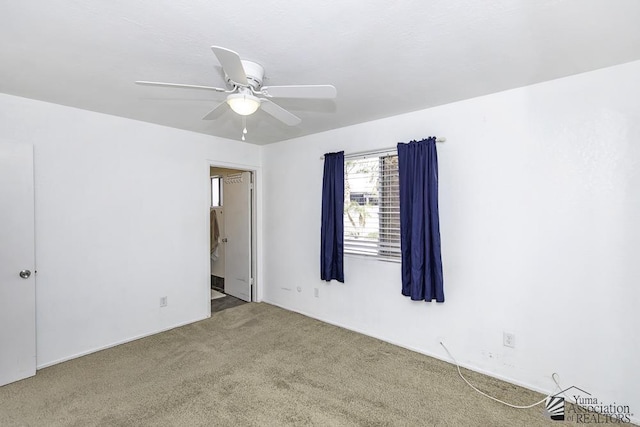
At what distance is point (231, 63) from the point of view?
1.51m

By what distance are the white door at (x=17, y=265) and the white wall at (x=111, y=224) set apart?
98 millimetres

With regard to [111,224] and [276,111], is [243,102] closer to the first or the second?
[276,111]

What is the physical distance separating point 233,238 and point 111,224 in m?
1.99

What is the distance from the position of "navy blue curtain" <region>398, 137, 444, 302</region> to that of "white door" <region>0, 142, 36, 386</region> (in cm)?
341

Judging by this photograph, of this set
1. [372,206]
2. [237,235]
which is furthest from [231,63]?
[237,235]

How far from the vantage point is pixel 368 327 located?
3.45 m

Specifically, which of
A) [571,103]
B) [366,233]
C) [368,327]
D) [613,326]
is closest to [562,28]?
[571,103]

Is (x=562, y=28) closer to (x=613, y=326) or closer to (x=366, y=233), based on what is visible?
(x=613, y=326)

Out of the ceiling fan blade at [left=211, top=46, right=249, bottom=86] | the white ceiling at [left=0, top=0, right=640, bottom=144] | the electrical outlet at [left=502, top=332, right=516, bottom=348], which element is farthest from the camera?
the electrical outlet at [left=502, top=332, right=516, bottom=348]

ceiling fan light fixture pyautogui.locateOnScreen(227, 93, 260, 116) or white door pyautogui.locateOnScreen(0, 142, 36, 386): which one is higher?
ceiling fan light fixture pyautogui.locateOnScreen(227, 93, 260, 116)

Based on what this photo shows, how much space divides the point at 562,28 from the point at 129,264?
415cm

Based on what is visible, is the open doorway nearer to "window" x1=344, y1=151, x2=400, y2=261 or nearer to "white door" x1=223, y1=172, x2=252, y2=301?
"white door" x1=223, y1=172, x2=252, y2=301

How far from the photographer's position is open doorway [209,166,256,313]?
184 inches

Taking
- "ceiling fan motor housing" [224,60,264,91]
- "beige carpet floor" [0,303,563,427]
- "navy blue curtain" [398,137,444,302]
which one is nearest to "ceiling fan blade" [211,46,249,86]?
"ceiling fan motor housing" [224,60,264,91]
